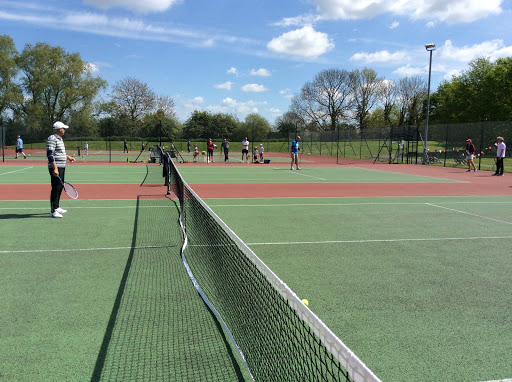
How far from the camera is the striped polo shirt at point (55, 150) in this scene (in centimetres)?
831

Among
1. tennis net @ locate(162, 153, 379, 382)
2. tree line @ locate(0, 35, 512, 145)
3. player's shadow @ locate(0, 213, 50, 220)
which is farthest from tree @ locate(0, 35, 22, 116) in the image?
tennis net @ locate(162, 153, 379, 382)

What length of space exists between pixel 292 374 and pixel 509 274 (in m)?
4.15

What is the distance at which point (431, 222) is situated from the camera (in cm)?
897

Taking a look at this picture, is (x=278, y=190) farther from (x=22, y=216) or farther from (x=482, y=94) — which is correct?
→ (x=482, y=94)

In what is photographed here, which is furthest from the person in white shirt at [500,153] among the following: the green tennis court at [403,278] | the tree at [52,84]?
the tree at [52,84]

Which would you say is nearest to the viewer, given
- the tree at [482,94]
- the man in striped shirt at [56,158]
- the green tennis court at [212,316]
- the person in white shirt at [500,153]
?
the green tennis court at [212,316]

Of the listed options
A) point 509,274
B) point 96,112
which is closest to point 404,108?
point 96,112

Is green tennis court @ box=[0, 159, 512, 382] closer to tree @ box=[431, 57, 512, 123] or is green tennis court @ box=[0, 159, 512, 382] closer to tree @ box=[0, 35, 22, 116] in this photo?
tree @ box=[431, 57, 512, 123]

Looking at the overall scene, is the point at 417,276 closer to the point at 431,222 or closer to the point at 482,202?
the point at 431,222

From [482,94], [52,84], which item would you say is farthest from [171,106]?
[482,94]

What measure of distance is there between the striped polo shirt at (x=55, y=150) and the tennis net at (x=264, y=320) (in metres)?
4.12

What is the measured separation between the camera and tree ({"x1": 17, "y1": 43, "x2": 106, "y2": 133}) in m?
59.5

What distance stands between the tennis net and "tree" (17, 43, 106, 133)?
60.4 metres

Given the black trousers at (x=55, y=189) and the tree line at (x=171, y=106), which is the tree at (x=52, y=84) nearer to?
the tree line at (x=171, y=106)
